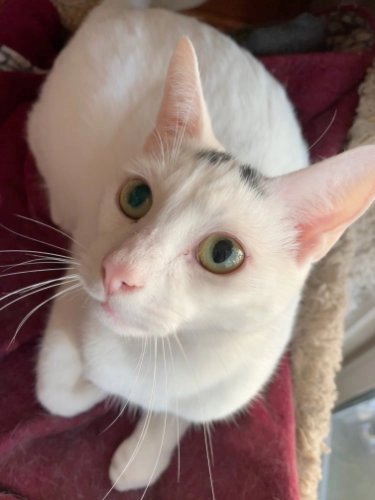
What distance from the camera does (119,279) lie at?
0.67 m

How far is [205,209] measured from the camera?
2.38 ft

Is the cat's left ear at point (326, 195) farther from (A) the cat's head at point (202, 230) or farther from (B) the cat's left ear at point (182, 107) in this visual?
(B) the cat's left ear at point (182, 107)

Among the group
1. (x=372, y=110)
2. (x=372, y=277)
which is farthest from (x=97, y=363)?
(x=372, y=110)

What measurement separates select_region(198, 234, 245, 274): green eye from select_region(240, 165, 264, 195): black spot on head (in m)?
0.10

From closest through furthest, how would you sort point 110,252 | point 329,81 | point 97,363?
point 110,252 → point 97,363 → point 329,81

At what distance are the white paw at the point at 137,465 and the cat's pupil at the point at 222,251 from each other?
0.58 m

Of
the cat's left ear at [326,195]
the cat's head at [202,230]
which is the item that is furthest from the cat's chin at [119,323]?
the cat's left ear at [326,195]

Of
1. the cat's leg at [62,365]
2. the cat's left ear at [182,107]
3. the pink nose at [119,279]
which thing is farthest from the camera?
the cat's leg at [62,365]

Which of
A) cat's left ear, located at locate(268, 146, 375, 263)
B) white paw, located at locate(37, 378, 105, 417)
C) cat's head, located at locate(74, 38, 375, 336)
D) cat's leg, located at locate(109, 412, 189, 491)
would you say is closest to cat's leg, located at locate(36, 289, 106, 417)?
white paw, located at locate(37, 378, 105, 417)

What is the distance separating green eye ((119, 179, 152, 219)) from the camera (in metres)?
0.79

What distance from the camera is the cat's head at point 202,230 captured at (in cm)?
69

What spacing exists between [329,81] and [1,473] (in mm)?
1314

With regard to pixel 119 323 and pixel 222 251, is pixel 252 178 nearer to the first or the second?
pixel 222 251

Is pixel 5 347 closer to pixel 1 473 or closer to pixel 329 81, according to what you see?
pixel 1 473
